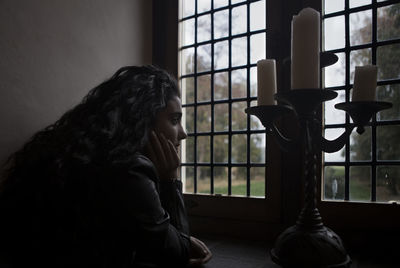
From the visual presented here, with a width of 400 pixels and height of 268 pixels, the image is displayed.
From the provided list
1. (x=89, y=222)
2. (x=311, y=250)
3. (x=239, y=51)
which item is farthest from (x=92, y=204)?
(x=239, y=51)

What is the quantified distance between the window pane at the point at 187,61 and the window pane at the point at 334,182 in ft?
2.56

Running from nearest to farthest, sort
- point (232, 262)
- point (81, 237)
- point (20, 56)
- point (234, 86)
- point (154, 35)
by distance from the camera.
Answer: point (81, 237) → point (232, 262) → point (20, 56) → point (234, 86) → point (154, 35)

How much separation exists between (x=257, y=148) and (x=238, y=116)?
16cm

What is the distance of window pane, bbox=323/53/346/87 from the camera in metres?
1.17

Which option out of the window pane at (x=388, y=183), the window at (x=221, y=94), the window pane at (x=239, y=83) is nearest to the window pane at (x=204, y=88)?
the window at (x=221, y=94)

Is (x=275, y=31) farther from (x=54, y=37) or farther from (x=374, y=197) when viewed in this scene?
(x=54, y=37)

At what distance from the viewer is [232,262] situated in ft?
3.31

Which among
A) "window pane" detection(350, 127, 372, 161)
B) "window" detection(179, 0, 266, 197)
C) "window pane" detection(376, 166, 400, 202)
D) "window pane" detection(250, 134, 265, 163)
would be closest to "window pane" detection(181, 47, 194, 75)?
"window" detection(179, 0, 266, 197)

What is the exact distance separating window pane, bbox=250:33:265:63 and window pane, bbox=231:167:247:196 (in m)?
0.47

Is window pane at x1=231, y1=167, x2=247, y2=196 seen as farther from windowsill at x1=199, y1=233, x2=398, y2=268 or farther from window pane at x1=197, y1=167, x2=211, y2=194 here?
windowsill at x1=199, y1=233, x2=398, y2=268

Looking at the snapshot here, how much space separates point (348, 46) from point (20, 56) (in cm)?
117

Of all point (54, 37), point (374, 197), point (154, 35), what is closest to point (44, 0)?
point (54, 37)

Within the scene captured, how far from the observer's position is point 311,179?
2.77ft

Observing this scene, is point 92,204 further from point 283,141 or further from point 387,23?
point 387,23
